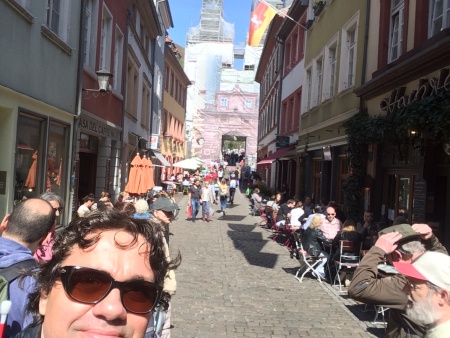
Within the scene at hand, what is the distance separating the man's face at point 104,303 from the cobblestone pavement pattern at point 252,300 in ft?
14.8

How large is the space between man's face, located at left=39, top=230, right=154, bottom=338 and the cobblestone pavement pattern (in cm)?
452

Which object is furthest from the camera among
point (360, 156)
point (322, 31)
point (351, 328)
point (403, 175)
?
point (322, 31)

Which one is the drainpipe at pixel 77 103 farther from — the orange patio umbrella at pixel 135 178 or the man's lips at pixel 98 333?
the man's lips at pixel 98 333

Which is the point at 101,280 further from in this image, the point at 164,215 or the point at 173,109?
the point at 173,109

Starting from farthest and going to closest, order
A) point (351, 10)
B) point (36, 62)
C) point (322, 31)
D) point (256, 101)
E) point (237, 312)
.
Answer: point (256, 101), point (322, 31), point (351, 10), point (36, 62), point (237, 312)

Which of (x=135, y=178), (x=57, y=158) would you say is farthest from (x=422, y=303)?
(x=135, y=178)

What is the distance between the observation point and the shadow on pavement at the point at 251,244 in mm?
11188

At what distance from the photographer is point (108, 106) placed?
1473 cm

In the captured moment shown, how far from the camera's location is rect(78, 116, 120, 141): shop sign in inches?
472

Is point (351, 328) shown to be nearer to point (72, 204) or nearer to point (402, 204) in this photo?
point (402, 204)

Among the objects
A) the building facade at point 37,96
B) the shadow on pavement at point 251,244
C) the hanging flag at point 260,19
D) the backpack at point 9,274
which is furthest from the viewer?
the hanging flag at point 260,19

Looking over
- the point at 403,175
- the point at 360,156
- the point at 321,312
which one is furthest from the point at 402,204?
the point at 321,312

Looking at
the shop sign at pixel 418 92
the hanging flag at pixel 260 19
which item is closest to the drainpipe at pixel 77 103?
the shop sign at pixel 418 92

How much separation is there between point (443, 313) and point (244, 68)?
59.4m
